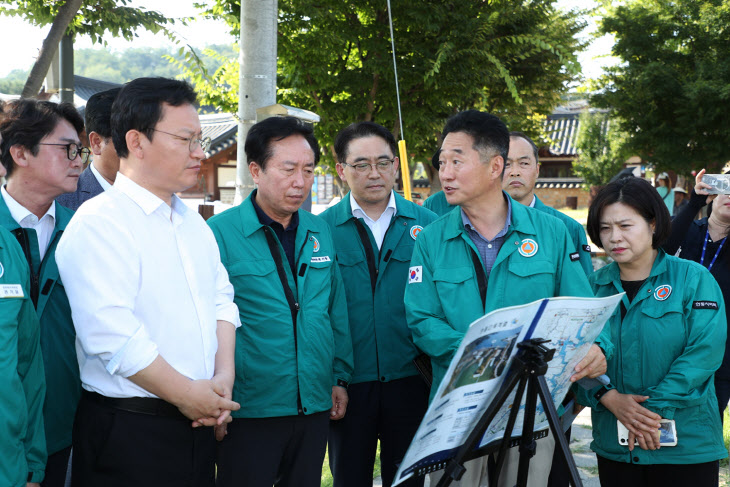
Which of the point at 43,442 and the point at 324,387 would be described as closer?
the point at 43,442

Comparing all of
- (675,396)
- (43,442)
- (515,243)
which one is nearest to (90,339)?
(43,442)

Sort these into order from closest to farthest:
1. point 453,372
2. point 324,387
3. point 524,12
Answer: point 453,372 → point 324,387 → point 524,12

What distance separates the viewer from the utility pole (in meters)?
4.67

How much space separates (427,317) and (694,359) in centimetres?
116

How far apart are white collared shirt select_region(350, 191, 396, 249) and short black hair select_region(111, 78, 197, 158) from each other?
1.50 metres

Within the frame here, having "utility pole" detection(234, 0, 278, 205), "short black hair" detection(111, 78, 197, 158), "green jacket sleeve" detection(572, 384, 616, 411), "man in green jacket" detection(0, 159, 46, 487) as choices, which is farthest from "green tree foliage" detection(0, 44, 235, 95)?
"man in green jacket" detection(0, 159, 46, 487)

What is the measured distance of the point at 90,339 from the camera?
1983 millimetres

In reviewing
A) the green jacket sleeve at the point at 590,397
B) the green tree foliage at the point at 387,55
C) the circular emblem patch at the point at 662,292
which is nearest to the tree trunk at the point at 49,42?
the green tree foliage at the point at 387,55

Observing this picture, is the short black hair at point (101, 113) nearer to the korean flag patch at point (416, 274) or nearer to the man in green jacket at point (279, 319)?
the man in green jacket at point (279, 319)

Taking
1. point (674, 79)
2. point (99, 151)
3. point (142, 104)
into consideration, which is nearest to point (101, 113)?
point (99, 151)

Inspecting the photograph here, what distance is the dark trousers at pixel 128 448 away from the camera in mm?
2092

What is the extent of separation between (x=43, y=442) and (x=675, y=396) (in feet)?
7.94

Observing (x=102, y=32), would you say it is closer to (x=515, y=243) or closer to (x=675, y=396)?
(x=515, y=243)

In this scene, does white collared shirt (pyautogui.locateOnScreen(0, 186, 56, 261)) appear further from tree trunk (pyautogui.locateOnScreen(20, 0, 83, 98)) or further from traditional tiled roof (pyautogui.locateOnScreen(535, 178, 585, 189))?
traditional tiled roof (pyautogui.locateOnScreen(535, 178, 585, 189))
